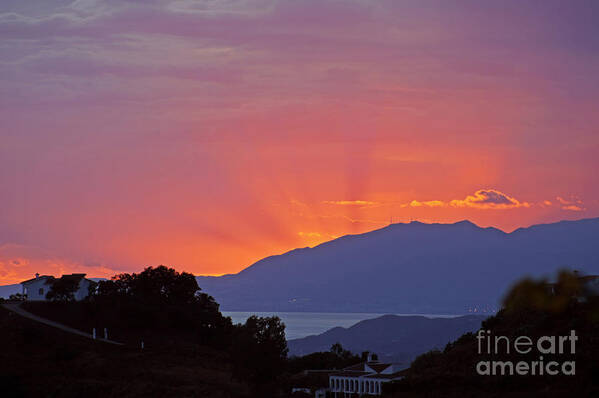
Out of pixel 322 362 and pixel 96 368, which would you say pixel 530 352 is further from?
pixel 96 368

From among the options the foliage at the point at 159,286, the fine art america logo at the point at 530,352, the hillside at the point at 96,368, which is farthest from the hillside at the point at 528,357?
the foliage at the point at 159,286

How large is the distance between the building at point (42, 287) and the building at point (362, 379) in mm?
44932

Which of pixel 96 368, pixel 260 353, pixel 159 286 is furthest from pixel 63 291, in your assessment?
pixel 260 353

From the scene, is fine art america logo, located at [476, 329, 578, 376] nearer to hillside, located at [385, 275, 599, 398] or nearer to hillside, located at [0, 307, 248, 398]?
hillside, located at [385, 275, 599, 398]

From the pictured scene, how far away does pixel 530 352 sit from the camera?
69062 millimetres

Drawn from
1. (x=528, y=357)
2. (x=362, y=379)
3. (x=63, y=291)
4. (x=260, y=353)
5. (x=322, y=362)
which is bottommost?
(x=362, y=379)

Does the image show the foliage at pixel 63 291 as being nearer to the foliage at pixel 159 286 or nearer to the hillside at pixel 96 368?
the foliage at pixel 159 286

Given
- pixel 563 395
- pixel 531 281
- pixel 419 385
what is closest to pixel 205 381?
pixel 419 385

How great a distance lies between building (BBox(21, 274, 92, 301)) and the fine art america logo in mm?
60412

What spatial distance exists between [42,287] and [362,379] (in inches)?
2169

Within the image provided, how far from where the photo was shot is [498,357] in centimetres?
7131

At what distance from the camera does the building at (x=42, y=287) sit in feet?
380

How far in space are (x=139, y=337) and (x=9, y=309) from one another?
54.7ft

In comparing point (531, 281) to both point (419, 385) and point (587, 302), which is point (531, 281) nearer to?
point (587, 302)
